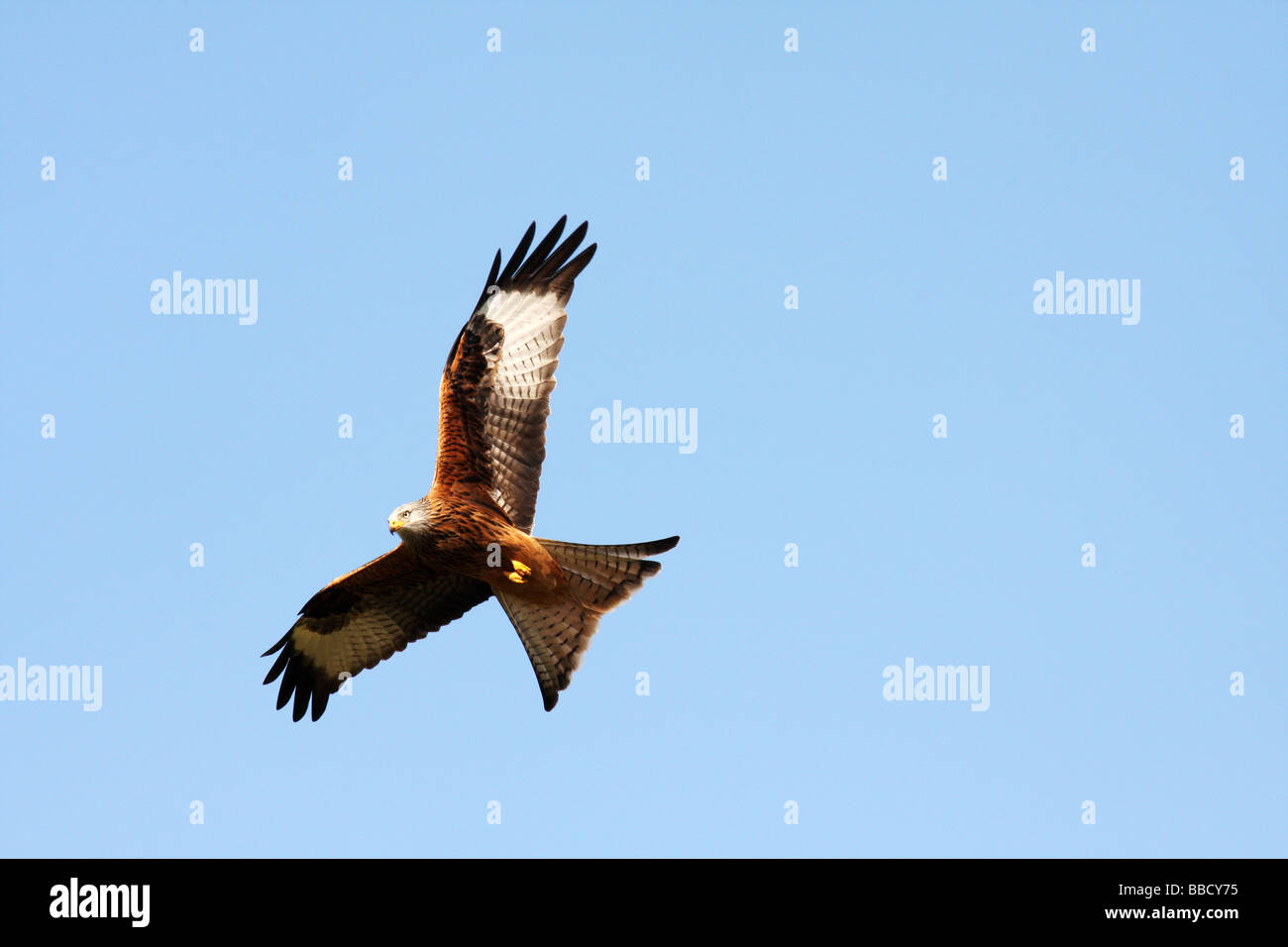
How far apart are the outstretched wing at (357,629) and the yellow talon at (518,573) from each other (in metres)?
1.16

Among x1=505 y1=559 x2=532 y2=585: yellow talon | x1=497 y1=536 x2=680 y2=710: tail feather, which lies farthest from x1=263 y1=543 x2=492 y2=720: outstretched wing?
x1=505 y1=559 x2=532 y2=585: yellow talon

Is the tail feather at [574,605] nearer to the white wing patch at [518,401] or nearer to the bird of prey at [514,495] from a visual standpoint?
the bird of prey at [514,495]

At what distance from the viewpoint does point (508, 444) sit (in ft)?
36.8

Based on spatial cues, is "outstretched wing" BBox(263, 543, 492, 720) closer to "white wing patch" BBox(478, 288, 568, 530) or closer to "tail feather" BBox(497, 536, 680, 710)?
"tail feather" BBox(497, 536, 680, 710)

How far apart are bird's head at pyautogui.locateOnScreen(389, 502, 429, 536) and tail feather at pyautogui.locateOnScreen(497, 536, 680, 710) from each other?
3.02 ft

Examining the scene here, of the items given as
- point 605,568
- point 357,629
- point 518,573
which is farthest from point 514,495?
point 357,629

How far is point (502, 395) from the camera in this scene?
11180 mm

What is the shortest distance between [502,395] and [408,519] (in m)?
1.23

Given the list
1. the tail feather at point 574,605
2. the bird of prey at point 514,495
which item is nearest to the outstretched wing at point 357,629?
the bird of prey at point 514,495
